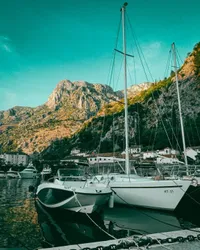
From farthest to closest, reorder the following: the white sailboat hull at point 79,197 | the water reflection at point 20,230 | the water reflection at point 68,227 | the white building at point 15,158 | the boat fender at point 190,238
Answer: the white building at point 15,158
the white sailboat hull at point 79,197
the water reflection at point 68,227
the water reflection at point 20,230
the boat fender at point 190,238

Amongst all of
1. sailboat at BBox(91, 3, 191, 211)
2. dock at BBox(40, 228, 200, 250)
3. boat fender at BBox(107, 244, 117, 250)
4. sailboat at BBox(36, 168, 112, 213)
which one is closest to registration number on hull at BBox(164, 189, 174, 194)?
sailboat at BBox(91, 3, 191, 211)

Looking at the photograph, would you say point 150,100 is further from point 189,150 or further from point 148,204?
point 148,204

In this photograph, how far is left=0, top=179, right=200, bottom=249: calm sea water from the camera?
34.0 ft

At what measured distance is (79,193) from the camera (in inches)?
540

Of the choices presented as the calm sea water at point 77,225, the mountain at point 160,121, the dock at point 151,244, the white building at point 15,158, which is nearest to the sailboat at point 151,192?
the calm sea water at point 77,225

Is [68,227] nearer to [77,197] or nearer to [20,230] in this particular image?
[77,197]

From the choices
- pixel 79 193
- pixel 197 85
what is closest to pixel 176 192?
pixel 79 193

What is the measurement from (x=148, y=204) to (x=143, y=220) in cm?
217

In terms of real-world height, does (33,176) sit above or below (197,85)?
below

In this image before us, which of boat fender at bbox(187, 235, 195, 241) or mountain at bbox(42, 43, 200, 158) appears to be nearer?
boat fender at bbox(187, 235, 195, 241)

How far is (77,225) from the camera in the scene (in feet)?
41.9

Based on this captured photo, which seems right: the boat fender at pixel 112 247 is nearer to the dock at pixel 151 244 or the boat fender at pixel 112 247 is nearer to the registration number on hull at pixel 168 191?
the dock at pixel 151 244

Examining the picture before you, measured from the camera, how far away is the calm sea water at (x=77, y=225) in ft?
34.0

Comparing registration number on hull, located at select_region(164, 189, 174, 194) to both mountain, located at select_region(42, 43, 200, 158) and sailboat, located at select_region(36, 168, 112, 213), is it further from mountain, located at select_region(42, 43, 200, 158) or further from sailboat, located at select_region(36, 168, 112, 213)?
mountain, located at select_region(42, 43, 200, 158)
